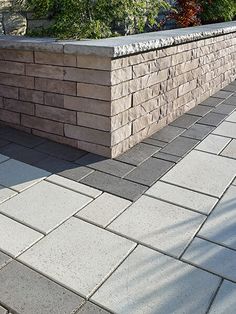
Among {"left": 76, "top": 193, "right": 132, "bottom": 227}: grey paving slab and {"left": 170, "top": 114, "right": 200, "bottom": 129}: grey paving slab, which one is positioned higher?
{"left": 170, "top": 114, "right": 200, "bottom": 129}: grey paving slab

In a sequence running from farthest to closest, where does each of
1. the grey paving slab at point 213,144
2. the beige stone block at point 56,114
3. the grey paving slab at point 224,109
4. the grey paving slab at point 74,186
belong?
the grey paving slab at point 224,109, the grey paving slab at point 213,144, the beige stone block at point 56,114, the grey paving slab at point 74,186

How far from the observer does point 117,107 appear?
3113mm

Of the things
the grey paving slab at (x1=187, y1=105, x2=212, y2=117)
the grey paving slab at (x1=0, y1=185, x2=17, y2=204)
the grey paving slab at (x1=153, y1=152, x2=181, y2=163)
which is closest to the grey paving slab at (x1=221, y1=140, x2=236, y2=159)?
the grey paving slab at (x1=153, y1=152, x2=181, y2=163)

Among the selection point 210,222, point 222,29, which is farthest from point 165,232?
point 222,29

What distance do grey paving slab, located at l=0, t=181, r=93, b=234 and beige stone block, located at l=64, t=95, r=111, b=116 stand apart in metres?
0.80

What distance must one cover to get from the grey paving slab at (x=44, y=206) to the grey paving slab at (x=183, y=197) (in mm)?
538

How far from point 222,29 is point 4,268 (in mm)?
4664

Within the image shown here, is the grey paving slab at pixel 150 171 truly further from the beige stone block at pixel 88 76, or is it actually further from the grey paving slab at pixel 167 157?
the beige stone block at pixel 88 76

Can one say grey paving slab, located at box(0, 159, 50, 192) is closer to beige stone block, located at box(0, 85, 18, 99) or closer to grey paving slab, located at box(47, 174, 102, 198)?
grey paving slab, located at box(47, 174, 102, 198)

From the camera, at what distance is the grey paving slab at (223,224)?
218 centimetres

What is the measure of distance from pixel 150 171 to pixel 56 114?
1119 millimetres

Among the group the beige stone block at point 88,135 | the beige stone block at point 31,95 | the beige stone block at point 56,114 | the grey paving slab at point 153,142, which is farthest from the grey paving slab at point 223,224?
the beige stone block at point 31,95

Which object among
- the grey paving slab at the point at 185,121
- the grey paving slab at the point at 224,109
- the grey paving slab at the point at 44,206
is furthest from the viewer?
the grey paving slab at the point at 224,109

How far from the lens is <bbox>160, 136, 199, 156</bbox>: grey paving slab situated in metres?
3.40
